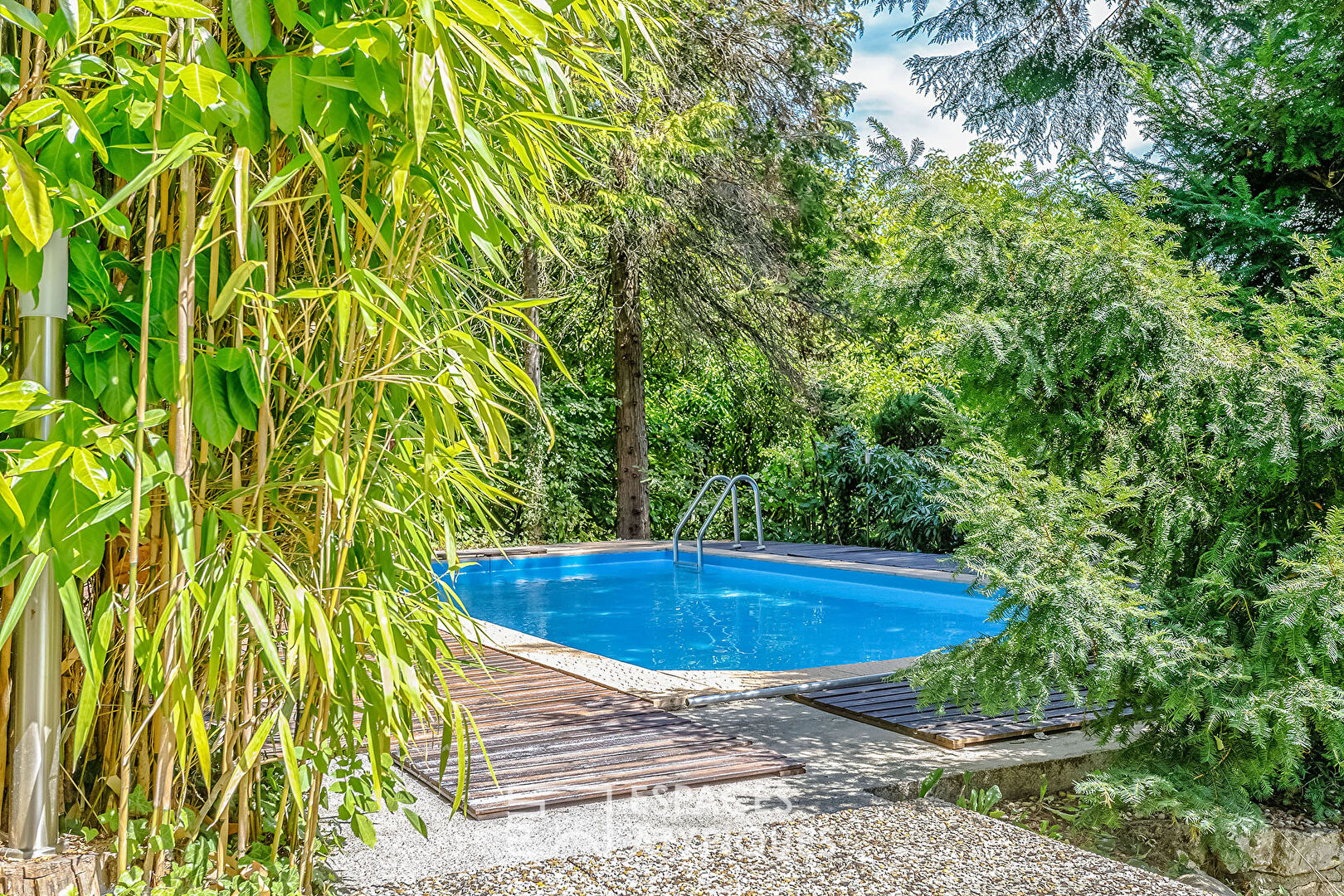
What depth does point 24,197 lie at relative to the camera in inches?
49.6

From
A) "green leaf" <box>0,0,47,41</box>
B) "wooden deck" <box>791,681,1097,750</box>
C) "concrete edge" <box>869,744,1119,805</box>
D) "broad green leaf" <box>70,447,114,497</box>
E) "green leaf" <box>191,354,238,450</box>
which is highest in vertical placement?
"green leaf" <box>0,0,47,41</box>

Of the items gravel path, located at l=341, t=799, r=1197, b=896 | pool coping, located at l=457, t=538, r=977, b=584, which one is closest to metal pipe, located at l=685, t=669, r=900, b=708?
gravel path, located at l=341, t=799, r=1197, b=896

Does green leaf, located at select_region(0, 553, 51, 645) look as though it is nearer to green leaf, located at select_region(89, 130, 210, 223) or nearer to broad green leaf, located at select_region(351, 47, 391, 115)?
green leaf, located at select_region(89, 130, 210, 223)

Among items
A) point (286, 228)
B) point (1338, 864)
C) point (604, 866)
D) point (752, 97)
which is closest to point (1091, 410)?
point (1338, 864)

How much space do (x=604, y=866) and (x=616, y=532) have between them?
31.0 ft

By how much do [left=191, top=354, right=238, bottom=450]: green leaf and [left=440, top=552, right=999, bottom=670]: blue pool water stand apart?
5521mm

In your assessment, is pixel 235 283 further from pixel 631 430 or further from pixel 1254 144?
pixel 631 430

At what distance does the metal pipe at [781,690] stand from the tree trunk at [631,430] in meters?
7.24

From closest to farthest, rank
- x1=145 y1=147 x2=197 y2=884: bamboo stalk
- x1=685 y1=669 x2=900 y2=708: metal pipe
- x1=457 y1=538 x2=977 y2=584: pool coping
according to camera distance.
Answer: x1=145 y1=147 x2=197 y2=884: bamboo stalk, x1=685 y1=669 x2=900 y2=708: metal pipe, x1=457 y1=538 x2=977 y2=584: pool coping

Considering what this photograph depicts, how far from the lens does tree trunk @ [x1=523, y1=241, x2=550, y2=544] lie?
32.9ft

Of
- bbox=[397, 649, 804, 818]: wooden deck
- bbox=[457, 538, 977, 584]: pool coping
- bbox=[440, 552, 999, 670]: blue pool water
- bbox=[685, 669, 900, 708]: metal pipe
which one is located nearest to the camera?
bbox=[397, 649, 804, 818]: wooden deck

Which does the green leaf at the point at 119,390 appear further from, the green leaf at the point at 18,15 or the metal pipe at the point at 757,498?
the metal pipe at the point at 757,498

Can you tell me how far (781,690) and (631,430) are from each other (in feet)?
24.6

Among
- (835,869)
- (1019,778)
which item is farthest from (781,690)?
(835,869)
